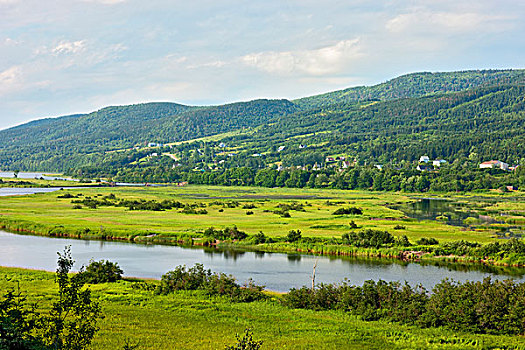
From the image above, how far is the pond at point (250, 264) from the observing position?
43188 millimetres

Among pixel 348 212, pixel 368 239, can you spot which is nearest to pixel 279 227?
pixel 368 239

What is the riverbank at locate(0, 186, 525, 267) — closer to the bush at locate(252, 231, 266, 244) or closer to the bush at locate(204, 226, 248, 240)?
the bush at locate(252, 231, 266, 244)

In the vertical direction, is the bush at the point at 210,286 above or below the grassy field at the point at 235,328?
above

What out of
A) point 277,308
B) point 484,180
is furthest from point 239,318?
point 484,180

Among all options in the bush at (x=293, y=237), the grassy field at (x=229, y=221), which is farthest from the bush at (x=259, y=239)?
the grassy field at (x=229, y=221)

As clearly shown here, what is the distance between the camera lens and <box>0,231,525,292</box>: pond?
4319 centimetres

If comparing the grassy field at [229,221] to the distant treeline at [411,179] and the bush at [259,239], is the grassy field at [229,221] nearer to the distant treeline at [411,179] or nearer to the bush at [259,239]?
the bush at [259,239]

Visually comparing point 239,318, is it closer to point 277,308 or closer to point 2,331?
point 277,308

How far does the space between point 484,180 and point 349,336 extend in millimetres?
144188

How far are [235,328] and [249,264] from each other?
22161 mm

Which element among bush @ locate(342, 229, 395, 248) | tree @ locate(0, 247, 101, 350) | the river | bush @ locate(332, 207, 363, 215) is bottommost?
the river

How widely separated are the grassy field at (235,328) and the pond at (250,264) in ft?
28.5

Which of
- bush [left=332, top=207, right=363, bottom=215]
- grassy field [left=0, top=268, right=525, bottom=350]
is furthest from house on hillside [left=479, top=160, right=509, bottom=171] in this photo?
grassy field [left=0, top=268, right=525, bottom=350]

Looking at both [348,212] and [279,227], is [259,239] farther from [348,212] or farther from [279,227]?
[348,212]
